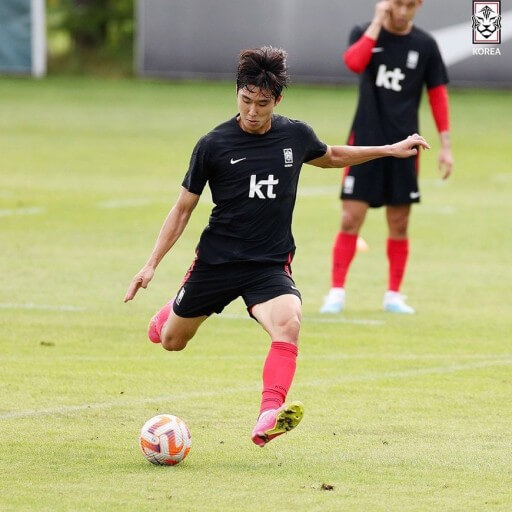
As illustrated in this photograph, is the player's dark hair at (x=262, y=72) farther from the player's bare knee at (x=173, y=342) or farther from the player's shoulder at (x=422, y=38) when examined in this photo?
the player's shoulder at (x=422, y=38)

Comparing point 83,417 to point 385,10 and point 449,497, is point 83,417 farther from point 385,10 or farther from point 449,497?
point 385,10

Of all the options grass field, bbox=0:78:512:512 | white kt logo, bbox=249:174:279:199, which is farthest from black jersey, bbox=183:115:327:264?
grass field, bbox=0:78:512:512

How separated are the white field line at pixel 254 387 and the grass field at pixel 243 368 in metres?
0.02

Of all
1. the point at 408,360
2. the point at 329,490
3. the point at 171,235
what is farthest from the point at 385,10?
the point at 329,490

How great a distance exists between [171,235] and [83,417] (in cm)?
125

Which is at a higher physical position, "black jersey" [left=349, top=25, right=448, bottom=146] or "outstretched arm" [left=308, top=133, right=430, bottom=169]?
"outstretched arm" [left=308, top=133, right=430, bottom=169]

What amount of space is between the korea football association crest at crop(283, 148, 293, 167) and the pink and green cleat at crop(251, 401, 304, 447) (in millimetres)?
1449

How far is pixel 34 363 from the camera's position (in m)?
9.67

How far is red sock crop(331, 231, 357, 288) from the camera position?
12109 millimetres

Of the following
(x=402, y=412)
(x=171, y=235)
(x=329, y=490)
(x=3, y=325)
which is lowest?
(x=3, y=325)

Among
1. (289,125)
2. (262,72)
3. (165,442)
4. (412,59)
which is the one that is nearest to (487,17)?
(412,59)

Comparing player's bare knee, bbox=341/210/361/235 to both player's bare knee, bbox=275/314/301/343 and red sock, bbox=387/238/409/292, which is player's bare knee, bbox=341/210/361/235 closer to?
red sock, bbox=387/238/409/292

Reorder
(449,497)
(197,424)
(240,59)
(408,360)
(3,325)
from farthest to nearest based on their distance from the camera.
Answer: (3,325)
(408,360)
(197,424)
(240,59)
(449,497)

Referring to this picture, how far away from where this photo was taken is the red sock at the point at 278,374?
7164mm
